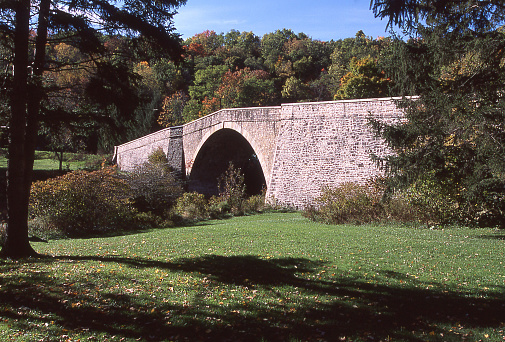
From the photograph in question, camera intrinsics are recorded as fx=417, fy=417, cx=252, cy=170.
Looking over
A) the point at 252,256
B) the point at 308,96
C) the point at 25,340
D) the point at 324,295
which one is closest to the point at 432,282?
the point at 324,295

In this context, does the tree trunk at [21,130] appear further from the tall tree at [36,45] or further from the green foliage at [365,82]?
the green foliage at [365,82]

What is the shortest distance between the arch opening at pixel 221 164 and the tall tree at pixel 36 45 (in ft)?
66.6

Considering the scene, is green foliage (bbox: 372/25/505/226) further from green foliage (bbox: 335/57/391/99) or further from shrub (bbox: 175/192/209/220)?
green foliage (bbox: 335/57/391/99)

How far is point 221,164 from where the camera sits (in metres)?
31.4

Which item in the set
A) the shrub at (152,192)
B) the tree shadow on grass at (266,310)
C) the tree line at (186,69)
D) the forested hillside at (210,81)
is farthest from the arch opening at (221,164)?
the tree shadow on grass at (266,310)

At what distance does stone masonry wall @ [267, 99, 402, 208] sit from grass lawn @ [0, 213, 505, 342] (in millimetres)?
8796

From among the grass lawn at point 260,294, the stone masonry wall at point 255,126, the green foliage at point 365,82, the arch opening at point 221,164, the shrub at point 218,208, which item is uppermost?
the green foliage at point 365,82

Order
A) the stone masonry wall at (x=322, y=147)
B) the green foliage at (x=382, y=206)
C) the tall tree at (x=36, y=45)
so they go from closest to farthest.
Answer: the tall tree at (x=36, y=45), the green foliage at (x=382, y=206), the stone masonry wall at (x=322, y=147)

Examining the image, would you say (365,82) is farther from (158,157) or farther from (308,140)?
(158,157)

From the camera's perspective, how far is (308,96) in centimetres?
4497

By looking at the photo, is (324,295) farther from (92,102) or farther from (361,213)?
(361,213)

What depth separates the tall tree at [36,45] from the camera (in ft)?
23.2

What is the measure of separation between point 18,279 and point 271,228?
7637 mm

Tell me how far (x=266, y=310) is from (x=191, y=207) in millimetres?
14784
